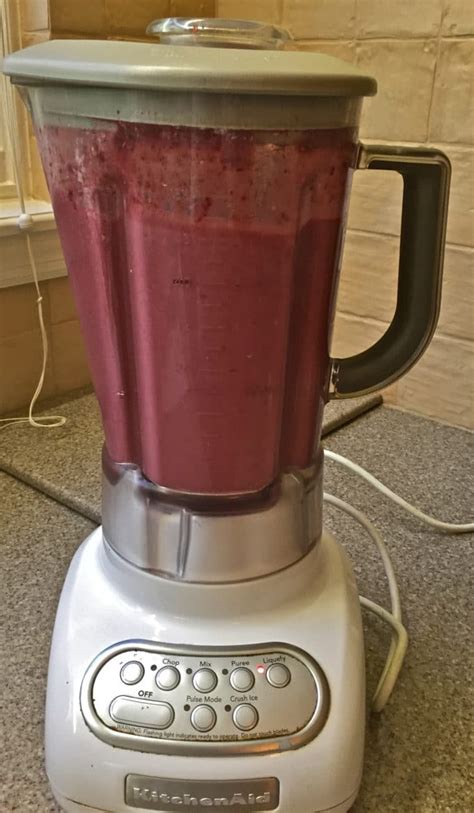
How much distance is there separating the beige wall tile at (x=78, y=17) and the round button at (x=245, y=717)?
705 mm

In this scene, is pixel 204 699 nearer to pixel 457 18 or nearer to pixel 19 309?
pixel 19 309

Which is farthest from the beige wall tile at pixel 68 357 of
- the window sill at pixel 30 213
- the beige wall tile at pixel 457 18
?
the beige wall tile at pixel 457 18

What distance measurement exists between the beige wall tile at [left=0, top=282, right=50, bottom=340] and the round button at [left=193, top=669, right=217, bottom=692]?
56 centimetres

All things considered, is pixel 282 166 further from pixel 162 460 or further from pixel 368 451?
pixel 368 451

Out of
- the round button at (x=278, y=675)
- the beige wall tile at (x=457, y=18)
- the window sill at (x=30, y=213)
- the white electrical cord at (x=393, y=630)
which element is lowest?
the white electrical cord at (x=393, y=630)

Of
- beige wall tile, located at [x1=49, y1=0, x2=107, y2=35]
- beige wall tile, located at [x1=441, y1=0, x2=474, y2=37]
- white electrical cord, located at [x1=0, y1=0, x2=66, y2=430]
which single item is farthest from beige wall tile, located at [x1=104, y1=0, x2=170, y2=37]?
beige wall tile, located at [x1=441, y1=0, x2=474, y2=37]

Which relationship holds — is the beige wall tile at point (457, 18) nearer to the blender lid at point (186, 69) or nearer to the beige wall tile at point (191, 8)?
the beige wall tile at point (191, 8)

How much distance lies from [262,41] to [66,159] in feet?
0.40

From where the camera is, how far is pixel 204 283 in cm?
37

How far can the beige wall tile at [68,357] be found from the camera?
3.02 feet

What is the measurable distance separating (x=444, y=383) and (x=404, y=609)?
15.3 inches

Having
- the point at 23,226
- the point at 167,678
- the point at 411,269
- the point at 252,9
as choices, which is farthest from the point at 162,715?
the point at 252,9

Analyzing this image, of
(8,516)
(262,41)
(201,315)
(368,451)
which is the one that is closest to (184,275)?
(201,315)

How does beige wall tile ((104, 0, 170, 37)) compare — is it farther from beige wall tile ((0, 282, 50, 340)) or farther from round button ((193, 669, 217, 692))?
round button ((193, 669, 217, 692))
